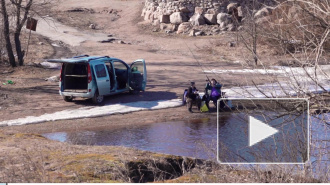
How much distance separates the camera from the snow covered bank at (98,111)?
1686 centimetres

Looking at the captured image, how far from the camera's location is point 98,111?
18047 millimetres

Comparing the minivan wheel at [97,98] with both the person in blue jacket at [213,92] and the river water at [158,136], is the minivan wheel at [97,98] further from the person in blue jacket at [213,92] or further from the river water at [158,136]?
the person in blue jacket at [213,92]

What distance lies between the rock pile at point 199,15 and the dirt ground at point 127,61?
134 centimetres

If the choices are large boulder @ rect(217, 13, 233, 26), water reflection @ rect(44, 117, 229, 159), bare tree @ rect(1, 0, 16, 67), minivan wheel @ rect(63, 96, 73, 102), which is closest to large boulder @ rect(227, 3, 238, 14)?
large boulder @ rect(217, 13, 233, 26)

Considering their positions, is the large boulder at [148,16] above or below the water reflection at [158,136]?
above

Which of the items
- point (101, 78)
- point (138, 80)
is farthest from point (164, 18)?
point (101, 78)

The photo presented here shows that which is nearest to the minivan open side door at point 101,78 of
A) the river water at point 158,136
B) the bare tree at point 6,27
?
the river water at point 158,136

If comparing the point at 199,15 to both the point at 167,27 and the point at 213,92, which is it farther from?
the point at 213,92

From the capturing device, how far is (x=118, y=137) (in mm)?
15273

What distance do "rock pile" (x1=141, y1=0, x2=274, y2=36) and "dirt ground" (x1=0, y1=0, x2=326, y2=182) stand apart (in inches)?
52.9

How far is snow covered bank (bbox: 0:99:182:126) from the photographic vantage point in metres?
16.9

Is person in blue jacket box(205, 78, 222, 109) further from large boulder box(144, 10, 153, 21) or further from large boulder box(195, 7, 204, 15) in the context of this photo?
large boulder box(144, 10, 153, 21)

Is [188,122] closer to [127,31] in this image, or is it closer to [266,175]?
[266,175]

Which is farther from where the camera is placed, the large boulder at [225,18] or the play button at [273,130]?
the large boulder at [225,18]
